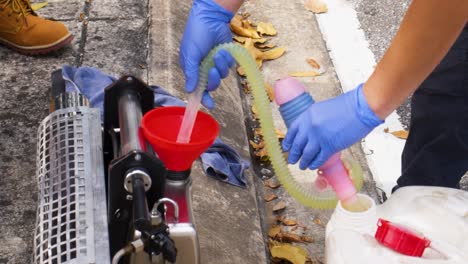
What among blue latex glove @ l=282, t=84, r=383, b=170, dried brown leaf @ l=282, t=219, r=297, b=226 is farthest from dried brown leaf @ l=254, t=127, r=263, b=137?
blue latex glove @ l=282, t=84, r=383, b=170

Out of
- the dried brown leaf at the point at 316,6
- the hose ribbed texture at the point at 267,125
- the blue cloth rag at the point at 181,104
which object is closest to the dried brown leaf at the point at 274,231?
the blue cloth rag at the point at 181,104

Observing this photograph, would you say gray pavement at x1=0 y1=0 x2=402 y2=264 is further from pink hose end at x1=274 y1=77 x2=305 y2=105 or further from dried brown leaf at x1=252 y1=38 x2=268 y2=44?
pink hose end at x1=274 y1=77 x2=305 y2=105

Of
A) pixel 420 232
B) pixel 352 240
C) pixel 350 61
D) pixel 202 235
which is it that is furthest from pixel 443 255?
pixel 350 61

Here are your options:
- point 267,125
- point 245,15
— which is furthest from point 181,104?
point 245,15

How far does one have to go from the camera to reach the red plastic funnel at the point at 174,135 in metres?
1.75

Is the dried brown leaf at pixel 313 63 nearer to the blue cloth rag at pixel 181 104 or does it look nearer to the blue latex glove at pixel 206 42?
the blue cloth rag at pixel 181 104

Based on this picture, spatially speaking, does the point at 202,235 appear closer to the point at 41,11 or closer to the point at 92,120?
the point at 92,120

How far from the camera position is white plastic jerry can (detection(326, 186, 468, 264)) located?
1.77 m

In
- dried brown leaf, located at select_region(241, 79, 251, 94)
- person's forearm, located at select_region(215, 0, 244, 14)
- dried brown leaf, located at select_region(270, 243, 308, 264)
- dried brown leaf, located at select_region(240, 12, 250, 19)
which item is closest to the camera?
Answer: person's forearm, located at select_region(215, 0, 244, 14)

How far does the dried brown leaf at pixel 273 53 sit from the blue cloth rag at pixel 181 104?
1.20 metres

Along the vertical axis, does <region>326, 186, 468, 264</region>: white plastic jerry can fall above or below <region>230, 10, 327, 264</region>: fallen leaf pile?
above

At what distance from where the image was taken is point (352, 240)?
1.82 m

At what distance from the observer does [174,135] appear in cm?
189

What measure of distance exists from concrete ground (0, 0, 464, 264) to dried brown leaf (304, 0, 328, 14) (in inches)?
4.5
